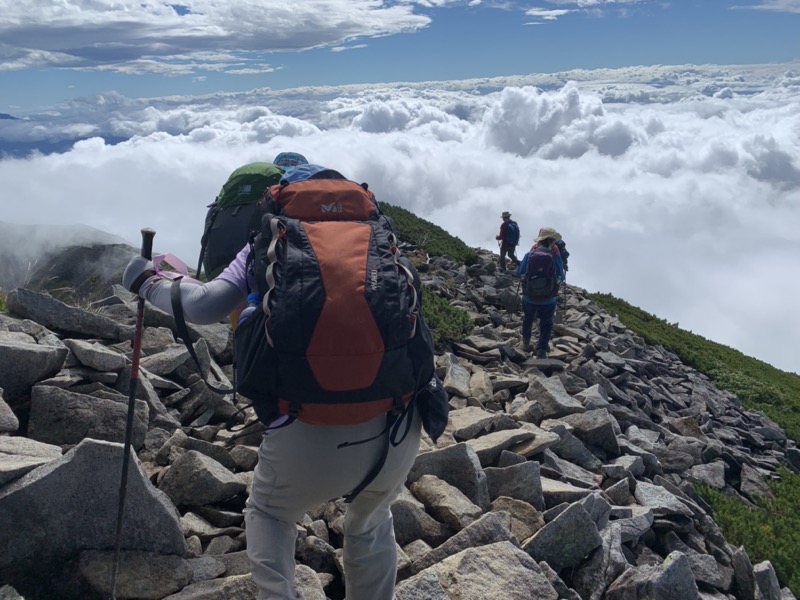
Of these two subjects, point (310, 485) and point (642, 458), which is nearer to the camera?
point (310, 485)

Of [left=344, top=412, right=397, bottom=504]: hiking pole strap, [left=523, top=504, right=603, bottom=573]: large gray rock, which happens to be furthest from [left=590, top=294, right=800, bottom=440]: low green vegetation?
[left=344, top=412, right=397, bottom=504]: hiking pole strap

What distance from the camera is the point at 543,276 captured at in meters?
13.3

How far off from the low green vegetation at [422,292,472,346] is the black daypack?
6.13 feet

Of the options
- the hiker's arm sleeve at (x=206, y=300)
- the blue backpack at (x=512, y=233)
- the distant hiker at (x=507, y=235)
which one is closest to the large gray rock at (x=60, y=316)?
the hiker's arm sleeve at (x=206, y=300)

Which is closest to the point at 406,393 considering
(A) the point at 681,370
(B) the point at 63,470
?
(B) the point at 63,470

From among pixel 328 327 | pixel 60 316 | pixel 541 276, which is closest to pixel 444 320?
pixel 541 276

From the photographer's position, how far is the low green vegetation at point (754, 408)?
350 inches

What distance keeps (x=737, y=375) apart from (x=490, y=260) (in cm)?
1058

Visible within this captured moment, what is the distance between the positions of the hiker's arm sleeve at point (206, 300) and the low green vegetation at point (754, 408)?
832 cm

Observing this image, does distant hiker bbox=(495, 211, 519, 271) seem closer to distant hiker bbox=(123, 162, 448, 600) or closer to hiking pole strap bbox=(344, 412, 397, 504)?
distant hiker bbox=(123, 162, 448, 600)

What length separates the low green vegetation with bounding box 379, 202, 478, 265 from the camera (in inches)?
1064

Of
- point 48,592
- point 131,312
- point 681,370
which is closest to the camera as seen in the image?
point 48,592

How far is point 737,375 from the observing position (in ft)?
77.7

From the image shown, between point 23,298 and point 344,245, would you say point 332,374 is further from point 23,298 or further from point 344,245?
point 23,298
